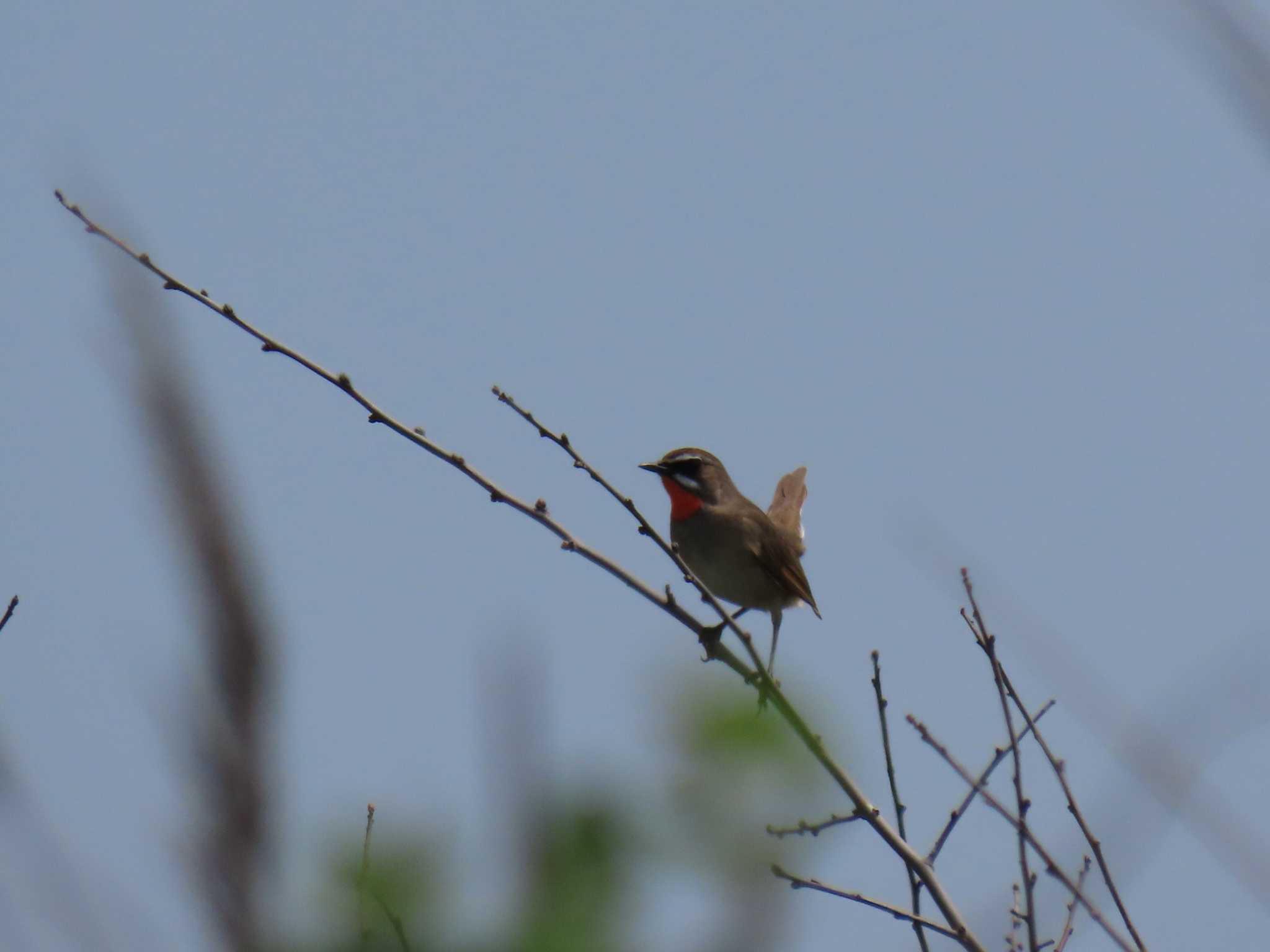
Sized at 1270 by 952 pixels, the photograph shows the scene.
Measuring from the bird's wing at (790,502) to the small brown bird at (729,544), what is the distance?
86cm

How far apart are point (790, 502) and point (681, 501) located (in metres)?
1.72

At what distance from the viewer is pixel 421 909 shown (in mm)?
2336

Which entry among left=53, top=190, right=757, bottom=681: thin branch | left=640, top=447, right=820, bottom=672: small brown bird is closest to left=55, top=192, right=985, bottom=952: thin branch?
left=53, top=190, right=757, bottom=681: thin branch

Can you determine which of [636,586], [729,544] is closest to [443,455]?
[636,586]

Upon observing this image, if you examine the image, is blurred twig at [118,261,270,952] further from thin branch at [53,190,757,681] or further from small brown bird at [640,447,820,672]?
small brown bird at [640,447,820,672]

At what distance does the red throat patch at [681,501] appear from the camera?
9.16 meters

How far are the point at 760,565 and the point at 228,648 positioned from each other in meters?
7.87

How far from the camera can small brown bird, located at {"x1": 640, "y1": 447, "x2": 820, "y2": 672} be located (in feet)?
29.8

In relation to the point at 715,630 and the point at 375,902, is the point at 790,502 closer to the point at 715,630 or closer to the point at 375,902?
the point at 715,630

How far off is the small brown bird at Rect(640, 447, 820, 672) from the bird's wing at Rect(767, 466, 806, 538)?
86cm

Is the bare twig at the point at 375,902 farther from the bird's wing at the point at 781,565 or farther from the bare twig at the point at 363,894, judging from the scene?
the bird's wing at the point at 781,565

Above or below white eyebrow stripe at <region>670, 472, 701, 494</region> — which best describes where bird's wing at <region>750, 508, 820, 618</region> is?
below

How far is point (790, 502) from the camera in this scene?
420 inches

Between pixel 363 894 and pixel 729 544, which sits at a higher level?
pixel 729 544
